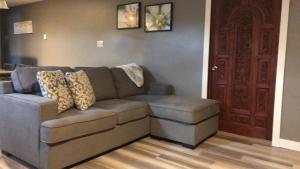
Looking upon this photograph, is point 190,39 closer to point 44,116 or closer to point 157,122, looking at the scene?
point 157,122

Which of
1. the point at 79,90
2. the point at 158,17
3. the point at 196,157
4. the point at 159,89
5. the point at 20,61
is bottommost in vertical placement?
the point at 196,157

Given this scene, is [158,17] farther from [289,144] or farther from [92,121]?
[289,144]

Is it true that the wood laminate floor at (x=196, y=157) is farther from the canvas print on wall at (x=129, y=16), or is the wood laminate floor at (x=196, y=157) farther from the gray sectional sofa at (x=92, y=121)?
the canvas print on wall at (x=129, y=16)

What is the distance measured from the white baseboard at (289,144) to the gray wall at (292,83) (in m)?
0.04

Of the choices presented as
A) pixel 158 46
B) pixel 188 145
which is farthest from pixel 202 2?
pixel 188 145

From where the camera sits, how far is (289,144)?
3.10m

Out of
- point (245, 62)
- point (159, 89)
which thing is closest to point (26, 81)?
point (159, 89)

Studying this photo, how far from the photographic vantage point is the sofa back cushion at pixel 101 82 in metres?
3.34

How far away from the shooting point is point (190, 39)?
12.4 ft

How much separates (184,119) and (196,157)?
43cm

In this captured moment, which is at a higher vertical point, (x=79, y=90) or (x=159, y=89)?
(x=79, y=90)

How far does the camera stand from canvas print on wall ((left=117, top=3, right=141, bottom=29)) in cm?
427

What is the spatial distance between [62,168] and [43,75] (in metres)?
0.92

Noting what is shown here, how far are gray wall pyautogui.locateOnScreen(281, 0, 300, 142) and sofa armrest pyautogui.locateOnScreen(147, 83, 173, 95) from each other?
4.97ft
